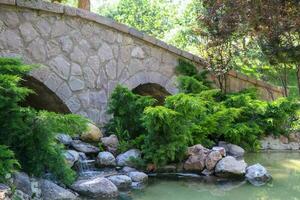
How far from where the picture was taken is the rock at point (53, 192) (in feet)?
17.6

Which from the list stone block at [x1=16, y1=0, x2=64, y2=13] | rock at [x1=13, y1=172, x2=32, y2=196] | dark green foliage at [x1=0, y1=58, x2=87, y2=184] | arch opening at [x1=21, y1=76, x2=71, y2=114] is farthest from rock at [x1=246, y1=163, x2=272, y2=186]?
stone block at [x1=16, y1=0, x2=64, y2=13]

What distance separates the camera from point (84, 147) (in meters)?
7.34

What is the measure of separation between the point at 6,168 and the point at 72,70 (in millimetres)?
4112

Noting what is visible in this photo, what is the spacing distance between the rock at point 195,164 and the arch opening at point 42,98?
268 centimetres

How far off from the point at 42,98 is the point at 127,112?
171 centimetres

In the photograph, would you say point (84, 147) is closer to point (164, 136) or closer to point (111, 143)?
point (111, 143)

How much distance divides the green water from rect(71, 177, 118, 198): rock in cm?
27

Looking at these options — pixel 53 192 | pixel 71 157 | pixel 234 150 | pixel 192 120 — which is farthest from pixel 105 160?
pixel 234 150

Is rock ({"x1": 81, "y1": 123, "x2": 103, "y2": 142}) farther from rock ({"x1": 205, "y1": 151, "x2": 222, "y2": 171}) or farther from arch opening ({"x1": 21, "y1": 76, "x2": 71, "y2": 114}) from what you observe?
rock ({"x1": 205, "y1": 151, "x2": 222, "y2": 171})

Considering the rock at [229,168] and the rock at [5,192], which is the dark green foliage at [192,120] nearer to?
the rock at [229,168]

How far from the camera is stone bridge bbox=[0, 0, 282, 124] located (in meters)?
7.84

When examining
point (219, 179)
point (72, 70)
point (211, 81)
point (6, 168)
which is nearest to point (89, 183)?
point (6, 168)

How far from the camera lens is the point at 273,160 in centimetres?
825

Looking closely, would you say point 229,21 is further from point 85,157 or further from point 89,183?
point 89,183
